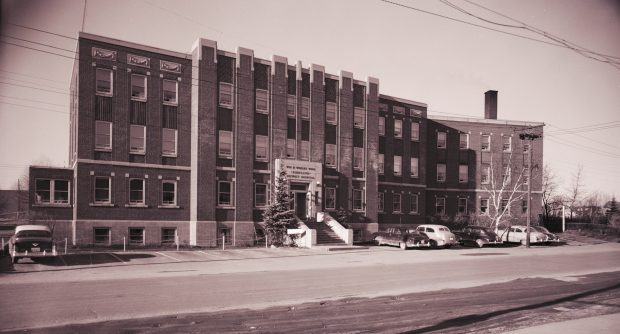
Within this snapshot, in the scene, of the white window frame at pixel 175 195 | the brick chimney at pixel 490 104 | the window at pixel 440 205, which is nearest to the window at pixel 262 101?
the white window frame at pixel 175 195

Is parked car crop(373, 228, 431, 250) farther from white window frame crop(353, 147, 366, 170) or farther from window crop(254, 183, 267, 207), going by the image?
window crop(254, 183, 267, 207)

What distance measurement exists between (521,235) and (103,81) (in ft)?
119

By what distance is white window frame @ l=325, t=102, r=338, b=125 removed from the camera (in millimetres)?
41875

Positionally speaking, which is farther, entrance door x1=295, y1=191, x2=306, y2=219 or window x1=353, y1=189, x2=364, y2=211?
window x1=353, y1=189, x2=364, y2=211

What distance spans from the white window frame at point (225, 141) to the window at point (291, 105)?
5.44m

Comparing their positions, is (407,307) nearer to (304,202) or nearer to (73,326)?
(73,326)

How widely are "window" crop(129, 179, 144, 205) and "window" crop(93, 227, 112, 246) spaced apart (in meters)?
2.43

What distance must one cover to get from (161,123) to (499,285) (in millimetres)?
25187

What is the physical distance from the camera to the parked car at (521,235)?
141 feet

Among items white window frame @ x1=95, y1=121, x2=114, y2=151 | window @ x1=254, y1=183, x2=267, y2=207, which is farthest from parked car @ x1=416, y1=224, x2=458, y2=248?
white window frame @ x1=95, y1=121, x2=114, y2=151

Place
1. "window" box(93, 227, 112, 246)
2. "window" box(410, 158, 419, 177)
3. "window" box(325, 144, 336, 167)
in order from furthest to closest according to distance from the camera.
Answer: "window" box(410, 158, 419, 177) → "window" box(325, 144, 336, 167) → "window" box(93, 227, 112, 246)

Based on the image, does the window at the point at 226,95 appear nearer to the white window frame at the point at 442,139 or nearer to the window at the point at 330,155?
the window at the point at 330,155

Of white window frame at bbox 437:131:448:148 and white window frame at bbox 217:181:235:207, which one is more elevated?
white window frame at bbox 437:131:448:148

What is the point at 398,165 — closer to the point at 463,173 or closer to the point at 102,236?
the point at 463,173
